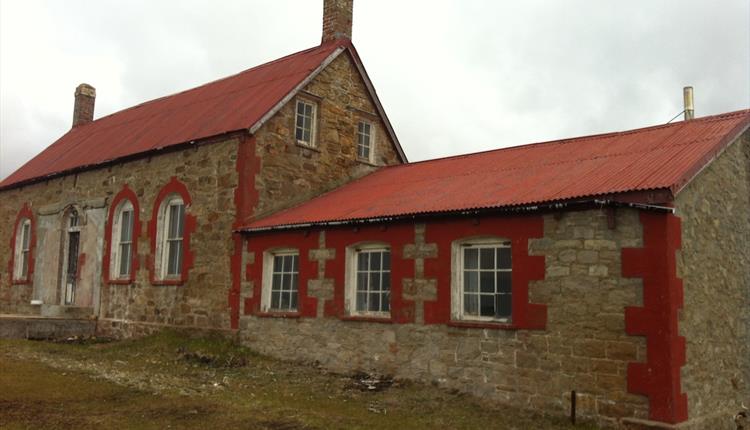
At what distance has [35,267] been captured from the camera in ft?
69.9

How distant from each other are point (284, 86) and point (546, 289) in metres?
9.37

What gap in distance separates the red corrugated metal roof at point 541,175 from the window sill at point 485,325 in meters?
1.81

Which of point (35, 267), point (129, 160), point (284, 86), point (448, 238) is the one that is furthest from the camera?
point (35, 267)

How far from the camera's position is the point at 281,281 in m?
14.4

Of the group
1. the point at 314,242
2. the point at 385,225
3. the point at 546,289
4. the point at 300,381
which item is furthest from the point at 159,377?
the point at 546,289

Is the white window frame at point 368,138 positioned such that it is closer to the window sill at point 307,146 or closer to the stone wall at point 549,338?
the window sill at point 307,146

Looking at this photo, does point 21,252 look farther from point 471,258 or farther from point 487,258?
point 487,258

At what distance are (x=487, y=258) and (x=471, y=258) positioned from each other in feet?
1.10

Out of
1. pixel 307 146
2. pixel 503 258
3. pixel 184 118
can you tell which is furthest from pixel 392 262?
pixel 184 118

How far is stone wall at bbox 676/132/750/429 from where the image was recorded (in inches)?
374

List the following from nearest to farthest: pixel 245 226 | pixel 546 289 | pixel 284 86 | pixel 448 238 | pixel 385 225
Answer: pixel 546 289 < pixel 448 238 < pixel 385 225 < pixel 245 226 < pixel 284 86

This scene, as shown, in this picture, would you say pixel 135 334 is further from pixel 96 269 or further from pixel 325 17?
pixel 325 17

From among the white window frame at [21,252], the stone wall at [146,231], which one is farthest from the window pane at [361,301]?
the white window frame at [21,252]

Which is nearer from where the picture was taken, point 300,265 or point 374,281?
point 374,281
